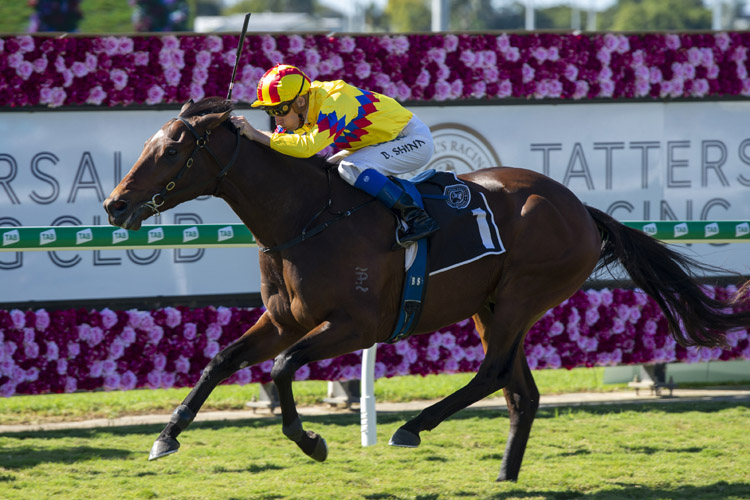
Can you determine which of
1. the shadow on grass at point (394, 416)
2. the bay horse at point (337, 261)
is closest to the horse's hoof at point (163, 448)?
the bay horse at point (337, 261)

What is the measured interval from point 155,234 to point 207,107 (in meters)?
1.42

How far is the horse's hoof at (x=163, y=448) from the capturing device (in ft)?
14.8

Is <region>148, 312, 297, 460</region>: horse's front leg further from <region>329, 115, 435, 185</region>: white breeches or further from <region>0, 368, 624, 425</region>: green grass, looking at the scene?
<region>0, 368, 624, 425</region>: green grass

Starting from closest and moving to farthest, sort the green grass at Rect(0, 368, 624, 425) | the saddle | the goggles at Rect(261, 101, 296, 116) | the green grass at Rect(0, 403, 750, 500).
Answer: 1. the goggles at Rect(261, 101, 296, 116)
2. the saddle
3. the green grass at Rect(0, 403, 750, 500)
4. the green grass at Rect(0, 368, 624, 425)

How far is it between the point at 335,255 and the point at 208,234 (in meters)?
1.52

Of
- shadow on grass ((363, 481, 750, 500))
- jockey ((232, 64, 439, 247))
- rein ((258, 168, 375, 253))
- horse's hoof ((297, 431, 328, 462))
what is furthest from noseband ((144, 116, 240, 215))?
shadow on grass ((363, 481, 750, 500))

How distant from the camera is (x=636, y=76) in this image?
788cm

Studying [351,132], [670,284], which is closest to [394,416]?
[670,284]

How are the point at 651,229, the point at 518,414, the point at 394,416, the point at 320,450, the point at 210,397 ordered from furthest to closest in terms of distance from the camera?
1. the point at 210,397
2. the point at 394,416
3. the point at 651,229
4. the point at 518,414
5. the point at 320,450

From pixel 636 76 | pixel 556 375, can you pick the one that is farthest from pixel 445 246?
pixel 556 375

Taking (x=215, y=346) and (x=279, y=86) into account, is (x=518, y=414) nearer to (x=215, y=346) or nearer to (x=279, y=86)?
(x=279, y=86)

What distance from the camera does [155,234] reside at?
5875 millimetres

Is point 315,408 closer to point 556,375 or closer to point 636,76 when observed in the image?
point 556,375

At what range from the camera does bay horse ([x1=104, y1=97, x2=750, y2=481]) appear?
4562mm
